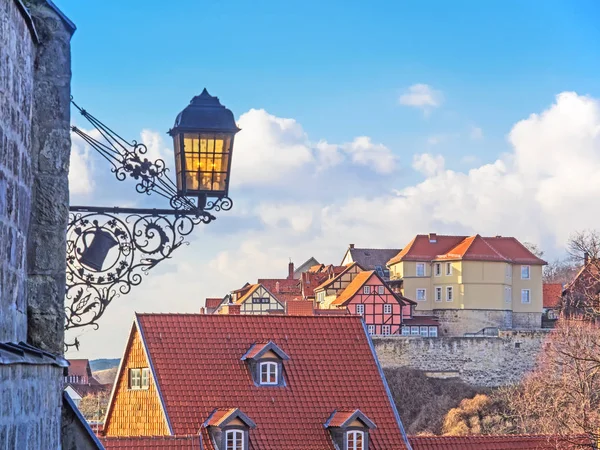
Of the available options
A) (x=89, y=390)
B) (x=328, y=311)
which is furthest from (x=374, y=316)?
(x=89, y=390)

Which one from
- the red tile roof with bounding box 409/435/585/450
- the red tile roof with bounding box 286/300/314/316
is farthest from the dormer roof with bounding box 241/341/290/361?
the red tile roof with bounding box 286/300/314/316

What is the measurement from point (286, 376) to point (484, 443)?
4.03 metres

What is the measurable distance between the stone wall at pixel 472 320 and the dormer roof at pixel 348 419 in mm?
48055

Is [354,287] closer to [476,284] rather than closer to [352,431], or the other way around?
[476,284]

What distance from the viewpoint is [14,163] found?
4.45m

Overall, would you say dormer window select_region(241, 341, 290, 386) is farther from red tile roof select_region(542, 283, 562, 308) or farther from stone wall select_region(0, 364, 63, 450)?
red tile roof select_region(542, 283, 562, 308)

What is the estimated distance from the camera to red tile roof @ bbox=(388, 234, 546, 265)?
72.7 metres

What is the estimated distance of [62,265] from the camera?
513 centimetres

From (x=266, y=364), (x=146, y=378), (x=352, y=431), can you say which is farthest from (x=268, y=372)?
(x=146, y=378)

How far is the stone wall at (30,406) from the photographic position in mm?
3711

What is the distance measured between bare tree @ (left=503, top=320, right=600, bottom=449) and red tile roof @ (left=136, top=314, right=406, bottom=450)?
3.58 meters

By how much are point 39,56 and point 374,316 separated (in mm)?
62441

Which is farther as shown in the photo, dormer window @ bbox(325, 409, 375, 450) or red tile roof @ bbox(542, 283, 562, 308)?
red tile roof @ bbox(542, 283, 562, 308)

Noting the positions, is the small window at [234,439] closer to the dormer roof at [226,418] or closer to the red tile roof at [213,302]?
the dormer roof at [226,418]
